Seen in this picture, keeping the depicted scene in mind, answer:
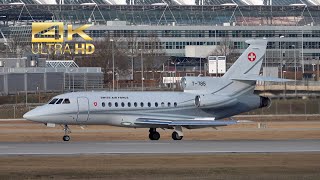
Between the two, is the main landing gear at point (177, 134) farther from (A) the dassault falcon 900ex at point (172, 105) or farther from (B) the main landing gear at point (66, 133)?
(B) the main landing gear at point (66, 133)

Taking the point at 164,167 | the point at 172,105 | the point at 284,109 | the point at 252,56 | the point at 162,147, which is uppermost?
the point at 252,56

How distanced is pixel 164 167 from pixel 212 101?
81.8ft

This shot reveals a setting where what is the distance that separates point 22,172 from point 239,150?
50.4ft

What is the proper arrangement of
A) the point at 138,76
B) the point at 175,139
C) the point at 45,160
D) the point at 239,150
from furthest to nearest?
1. the point at 138,76
2. the point at 175,139
3. the point at 239,150
4. the point at 45,160

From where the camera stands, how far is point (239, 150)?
215ft

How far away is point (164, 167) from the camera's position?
187 feet

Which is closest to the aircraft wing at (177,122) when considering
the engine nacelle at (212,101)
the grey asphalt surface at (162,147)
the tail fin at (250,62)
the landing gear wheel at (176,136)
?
the landing gear wheel at (176,136)

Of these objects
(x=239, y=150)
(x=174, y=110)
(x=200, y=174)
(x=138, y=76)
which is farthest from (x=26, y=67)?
(x=200, y=174)

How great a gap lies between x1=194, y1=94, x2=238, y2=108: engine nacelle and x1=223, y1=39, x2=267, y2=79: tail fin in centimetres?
175

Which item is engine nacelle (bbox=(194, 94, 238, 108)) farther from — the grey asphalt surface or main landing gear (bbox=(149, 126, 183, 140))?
the grey asphalt surface

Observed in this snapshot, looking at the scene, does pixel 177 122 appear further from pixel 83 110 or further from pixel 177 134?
pixel 83 110

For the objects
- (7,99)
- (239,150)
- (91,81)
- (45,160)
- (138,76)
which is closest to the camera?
(45,160)

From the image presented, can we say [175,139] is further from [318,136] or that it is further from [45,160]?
[45,160]

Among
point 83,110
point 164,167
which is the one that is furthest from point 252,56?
point 164,167
